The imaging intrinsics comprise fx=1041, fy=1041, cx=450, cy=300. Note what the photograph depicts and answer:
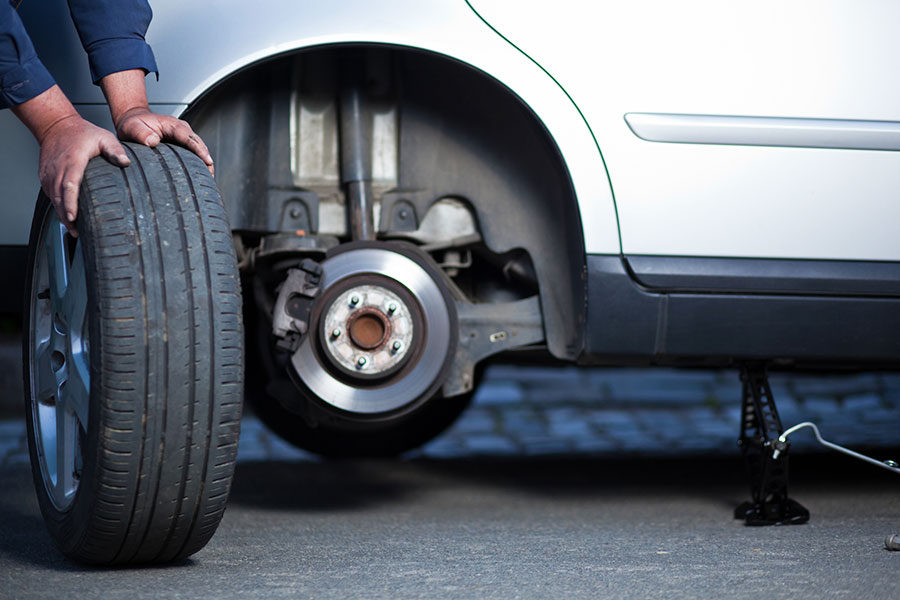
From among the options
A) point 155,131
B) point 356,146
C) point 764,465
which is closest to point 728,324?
point 764,465

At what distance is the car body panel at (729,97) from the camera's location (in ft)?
6.77

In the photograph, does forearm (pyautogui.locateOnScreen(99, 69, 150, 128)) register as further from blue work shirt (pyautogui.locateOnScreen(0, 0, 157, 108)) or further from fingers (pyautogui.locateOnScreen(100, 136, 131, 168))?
fingers (pyautogui.locateOnScreen(100, 136, 131, 168))

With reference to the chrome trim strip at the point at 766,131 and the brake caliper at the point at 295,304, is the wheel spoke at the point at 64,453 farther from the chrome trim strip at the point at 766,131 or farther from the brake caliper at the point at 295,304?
the chrome trim strip at the point at 766,131

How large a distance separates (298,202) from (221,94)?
28 cm

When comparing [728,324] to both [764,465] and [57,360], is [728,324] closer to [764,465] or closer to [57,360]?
[764,465]

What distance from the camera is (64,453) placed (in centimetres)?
185

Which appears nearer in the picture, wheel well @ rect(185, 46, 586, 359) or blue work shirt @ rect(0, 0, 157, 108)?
blue work shirt @ rect(0, 0, 157, 108)

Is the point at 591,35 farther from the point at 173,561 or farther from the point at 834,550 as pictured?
the point at 173,561

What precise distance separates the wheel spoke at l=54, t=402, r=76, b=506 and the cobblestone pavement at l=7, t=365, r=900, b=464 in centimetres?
166

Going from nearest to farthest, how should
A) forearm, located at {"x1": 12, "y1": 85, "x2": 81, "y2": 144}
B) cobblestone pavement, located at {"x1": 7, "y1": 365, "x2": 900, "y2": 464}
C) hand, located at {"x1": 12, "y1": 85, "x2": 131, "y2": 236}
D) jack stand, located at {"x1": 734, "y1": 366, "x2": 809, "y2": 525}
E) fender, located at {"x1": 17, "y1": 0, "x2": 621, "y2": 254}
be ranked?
1. hand, located at {"x1": 12, "y1": 85, "x2": 131, "y2": 236}
2. forearm, located at {"x1": 12, "y1": 85, "x2": 81, "y2": 144}
3. fender, located at {"x1": 17, "y1": 0, "x2": 621, "y2": 254}
4. jack stand, located at {"x1": 734, "y1": 366, "x2": 809, "y2": 525}
5. cobblestone pavement, located at {"x1": 7, "y1": 365, "x2": 900, "y2": 464}

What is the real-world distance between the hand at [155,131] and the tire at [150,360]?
3cm

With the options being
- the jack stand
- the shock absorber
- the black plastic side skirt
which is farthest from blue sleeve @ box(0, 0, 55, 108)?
the jack stand

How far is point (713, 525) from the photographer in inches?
90.4

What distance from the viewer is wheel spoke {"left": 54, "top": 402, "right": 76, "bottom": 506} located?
72.2 inches
